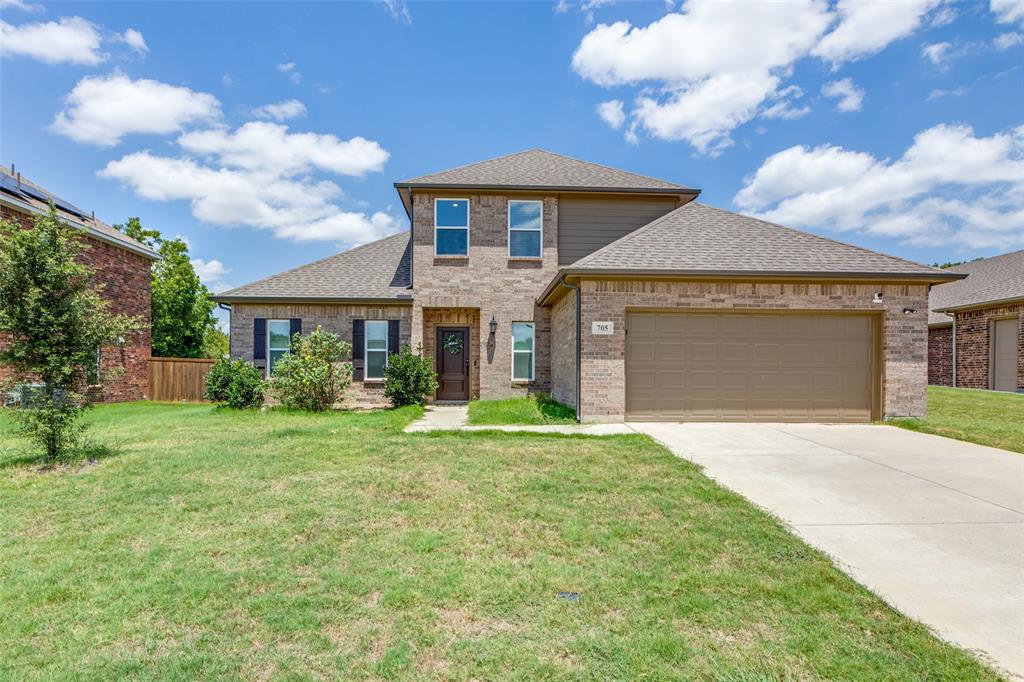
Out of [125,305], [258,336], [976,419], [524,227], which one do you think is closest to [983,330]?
[976,419]

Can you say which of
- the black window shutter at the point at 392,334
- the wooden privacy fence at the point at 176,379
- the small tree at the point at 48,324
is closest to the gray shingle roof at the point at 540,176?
the black window shutter at the point at 392,334

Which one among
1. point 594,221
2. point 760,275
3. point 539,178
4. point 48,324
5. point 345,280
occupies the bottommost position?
point 48,324

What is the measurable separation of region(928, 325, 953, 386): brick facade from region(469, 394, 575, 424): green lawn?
16895 millimetres

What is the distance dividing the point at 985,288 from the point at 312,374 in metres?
23.3

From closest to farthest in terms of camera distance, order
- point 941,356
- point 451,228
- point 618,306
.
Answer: point 618,306
point 451,228
point 941,356

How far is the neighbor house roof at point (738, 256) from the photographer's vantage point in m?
9.15

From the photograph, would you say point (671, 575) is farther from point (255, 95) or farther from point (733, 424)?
→ point (255, 95)

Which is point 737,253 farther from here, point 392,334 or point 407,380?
point 392,334

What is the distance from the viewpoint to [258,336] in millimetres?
12969

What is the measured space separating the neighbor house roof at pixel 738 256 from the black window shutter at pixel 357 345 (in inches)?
231

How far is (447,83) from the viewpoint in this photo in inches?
464

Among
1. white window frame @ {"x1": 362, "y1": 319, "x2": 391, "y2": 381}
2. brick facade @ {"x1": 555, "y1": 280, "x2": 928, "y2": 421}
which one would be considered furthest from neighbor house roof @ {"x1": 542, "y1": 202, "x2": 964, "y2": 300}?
white window frame @ {"x1": 362, "y1": 319, "x2": 391, "y2": 381}

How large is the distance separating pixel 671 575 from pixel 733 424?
6.93 metres

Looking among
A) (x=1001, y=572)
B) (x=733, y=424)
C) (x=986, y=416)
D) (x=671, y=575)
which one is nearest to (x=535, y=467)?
(x=671, y=575)
